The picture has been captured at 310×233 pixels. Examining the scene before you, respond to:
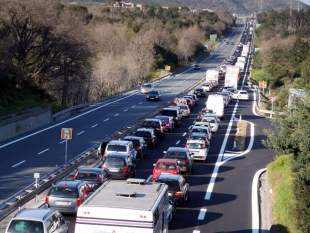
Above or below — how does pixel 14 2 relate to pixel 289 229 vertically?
above

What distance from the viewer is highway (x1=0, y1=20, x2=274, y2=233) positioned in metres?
21.4

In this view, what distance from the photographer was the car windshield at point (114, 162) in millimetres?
25922

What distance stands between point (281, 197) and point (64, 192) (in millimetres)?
7655

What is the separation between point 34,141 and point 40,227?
22155 mm

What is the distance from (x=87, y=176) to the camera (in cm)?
2208

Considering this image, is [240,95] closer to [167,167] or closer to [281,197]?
[167,167]

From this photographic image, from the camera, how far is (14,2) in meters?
58.2

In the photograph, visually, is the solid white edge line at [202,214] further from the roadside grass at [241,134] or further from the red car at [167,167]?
the roadside grass at [241,134]

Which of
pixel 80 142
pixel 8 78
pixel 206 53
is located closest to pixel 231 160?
pixel 80 142

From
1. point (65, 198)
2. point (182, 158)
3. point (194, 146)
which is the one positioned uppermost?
point (65, 198)

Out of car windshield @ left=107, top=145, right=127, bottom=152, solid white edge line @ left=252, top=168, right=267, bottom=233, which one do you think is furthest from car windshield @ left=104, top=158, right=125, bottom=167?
solid white edge line @ left=252, top=168, right=267, bottom=233

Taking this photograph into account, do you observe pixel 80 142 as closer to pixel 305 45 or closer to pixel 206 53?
pixel 305 45

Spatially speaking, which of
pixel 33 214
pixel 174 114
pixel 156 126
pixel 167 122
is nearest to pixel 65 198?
pixel 33 214

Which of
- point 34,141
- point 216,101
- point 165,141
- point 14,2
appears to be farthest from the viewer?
point 14,2
